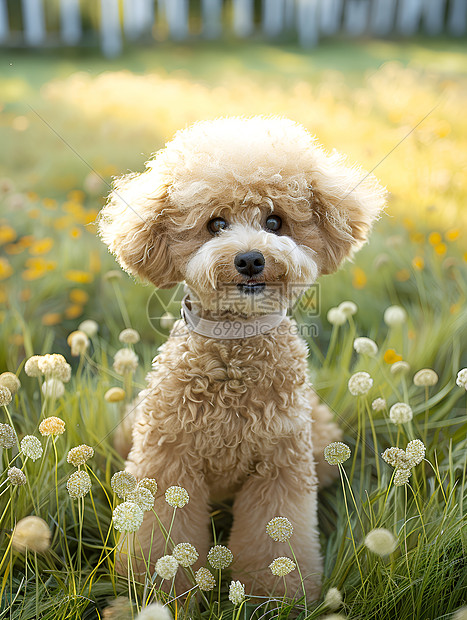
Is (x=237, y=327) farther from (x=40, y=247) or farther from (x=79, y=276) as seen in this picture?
(x=40, y=247)

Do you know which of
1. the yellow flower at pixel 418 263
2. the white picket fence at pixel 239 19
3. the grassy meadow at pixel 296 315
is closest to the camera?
the grassy meadow at pixel 296 315

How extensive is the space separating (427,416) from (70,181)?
10.1 feet

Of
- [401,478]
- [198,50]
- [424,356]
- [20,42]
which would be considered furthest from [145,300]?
[20,42]

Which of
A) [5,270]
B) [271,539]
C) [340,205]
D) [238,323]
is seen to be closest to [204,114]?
[5,270]

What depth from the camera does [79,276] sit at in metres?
2.88

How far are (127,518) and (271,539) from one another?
0.67 m

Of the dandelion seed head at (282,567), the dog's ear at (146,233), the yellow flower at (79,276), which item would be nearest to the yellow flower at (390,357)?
the dog's ear at (146,233)

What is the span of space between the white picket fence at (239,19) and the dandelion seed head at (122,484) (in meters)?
6.34

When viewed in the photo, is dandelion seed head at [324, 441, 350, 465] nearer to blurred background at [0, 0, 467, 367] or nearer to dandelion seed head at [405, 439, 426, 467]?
dandelion seed head at [405, 439, 426, 467]

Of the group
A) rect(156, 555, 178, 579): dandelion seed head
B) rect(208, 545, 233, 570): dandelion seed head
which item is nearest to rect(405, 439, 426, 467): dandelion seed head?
rect(208, 545, 233, 570): dandelion seed head

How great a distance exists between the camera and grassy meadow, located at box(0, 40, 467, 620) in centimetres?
146

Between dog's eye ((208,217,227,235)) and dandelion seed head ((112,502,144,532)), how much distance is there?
2.65 feet

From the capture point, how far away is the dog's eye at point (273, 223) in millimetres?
1641

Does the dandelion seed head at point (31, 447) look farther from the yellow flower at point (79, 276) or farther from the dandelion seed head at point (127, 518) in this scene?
the yellow flower at point (79, 276)
